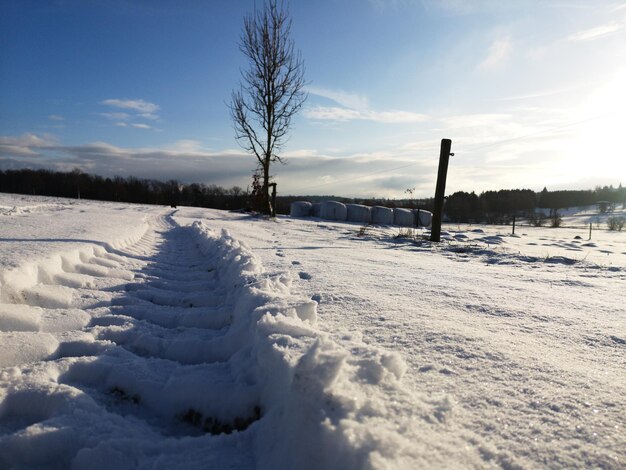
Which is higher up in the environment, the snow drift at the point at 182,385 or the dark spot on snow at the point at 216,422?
the snow drift at the point at 182,385

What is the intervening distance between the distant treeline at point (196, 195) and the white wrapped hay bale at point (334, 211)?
85.8 ft

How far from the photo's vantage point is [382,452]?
2.60 ft

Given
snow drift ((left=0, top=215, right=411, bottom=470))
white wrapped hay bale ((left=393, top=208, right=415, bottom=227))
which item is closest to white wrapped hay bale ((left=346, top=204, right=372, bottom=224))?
white wrapped hay bale ((left=393, top=208, right=415, bottom=227))

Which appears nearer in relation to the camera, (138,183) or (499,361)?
(499,361)

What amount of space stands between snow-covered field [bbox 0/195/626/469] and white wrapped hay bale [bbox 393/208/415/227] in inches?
689

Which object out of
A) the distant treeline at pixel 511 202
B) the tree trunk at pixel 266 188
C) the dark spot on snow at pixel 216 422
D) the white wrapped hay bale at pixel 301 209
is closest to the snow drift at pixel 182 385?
the dark spot on snow at pixel 216 422

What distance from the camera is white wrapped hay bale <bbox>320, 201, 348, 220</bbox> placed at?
19.7 metres

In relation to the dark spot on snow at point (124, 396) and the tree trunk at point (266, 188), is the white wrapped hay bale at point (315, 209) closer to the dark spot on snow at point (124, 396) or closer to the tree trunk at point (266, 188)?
the tree trunk at point (266, 188)

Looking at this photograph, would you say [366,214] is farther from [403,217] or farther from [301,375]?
[301,375]

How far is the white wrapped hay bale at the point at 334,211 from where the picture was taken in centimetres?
1970

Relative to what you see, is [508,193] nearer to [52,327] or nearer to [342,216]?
[342,216]

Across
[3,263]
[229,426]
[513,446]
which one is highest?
[3,263]

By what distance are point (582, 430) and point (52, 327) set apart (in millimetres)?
2355

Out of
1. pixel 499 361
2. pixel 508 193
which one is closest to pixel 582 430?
pixel 499 361
